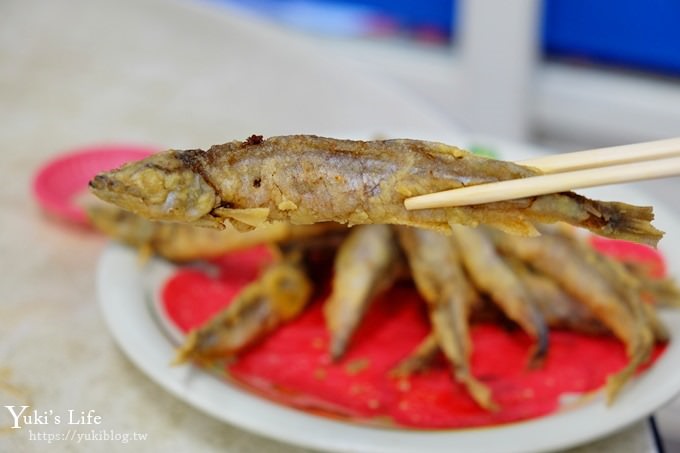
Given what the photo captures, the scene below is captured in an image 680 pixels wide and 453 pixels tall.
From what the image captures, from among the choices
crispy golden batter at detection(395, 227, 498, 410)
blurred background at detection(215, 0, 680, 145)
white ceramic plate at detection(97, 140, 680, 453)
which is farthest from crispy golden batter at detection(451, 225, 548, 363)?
blurred background at detection(215, 0, 680, 145)

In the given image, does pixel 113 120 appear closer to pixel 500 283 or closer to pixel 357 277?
pixel 357 277

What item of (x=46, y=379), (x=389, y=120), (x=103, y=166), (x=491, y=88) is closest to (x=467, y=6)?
(x=491, y=88)

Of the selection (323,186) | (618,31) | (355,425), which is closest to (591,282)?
(355,425)

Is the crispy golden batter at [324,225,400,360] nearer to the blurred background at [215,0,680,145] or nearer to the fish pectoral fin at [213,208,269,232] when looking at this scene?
the fish pectoral fin at [213,208,269,232]

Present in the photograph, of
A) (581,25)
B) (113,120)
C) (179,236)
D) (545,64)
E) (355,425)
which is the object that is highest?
(581,25)

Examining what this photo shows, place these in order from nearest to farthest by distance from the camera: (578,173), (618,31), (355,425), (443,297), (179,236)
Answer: (578,173) < (355,425) < (443,297) < (179,236) < (618,31)

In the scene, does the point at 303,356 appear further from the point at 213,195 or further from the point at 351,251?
the point at 213,195

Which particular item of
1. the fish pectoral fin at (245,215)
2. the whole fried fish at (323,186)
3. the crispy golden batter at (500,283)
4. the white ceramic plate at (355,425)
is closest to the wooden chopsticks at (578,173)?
the whole fried fish at (323,186)
